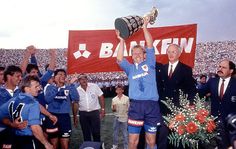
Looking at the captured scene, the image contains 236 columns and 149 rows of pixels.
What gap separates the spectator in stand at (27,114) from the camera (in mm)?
4102

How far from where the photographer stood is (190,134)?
13.5 feet

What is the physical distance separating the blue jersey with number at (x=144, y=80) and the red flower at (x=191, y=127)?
1163mm

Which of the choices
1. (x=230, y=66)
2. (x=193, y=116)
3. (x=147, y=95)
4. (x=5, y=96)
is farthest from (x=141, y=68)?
(x=5, y=96)

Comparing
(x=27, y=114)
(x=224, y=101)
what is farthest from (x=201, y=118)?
(x=27, y=114)

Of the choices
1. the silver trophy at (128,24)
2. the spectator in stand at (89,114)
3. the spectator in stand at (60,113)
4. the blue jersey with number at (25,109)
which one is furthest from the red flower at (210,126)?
the spectator in stand at (89,114)

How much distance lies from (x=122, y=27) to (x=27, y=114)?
1.95 meters

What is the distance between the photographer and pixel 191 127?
4008mm

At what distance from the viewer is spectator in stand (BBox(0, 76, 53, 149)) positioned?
4102mm

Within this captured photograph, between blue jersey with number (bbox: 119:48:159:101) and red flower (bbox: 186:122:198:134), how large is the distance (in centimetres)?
116

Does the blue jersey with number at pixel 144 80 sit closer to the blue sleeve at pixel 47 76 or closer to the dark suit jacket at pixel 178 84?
the dark suit jacket at pixel 178 84

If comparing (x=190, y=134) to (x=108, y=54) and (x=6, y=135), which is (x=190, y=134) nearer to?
(x=6, y=135)

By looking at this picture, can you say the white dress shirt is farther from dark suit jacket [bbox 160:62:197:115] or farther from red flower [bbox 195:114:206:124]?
red flower [bbox 195:114:206:124]

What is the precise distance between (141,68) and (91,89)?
308 centimetres

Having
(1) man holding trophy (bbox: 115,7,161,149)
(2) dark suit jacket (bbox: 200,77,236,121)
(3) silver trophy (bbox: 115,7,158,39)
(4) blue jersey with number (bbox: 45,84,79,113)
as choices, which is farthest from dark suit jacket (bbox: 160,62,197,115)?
(4) blue jersey with number (bbox: 45,84,79,113)
